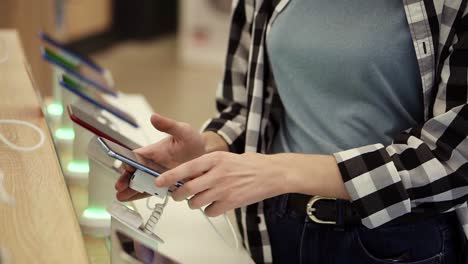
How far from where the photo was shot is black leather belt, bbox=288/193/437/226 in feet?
4.00

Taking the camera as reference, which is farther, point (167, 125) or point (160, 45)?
point (160, 45)

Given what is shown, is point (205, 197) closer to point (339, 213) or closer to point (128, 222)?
point (128, 222)

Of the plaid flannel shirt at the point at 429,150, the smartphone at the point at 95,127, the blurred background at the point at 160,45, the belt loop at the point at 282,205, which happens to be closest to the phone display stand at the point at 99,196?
the smartphone at the point at 95,127

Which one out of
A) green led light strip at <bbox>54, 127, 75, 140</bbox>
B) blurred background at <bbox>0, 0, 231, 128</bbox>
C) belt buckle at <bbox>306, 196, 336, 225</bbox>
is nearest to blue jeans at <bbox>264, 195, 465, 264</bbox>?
belt buckle at <bbox>306, 196, 336, 225</bbox>

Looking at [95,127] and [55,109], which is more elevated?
[95,127]

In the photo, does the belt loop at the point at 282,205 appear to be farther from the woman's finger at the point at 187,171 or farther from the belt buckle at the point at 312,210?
the woman's finger at the point at 187,171

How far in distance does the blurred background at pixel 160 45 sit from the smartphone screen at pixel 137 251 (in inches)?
139

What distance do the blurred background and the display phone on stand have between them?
2225mm

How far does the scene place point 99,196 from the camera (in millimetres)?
1298

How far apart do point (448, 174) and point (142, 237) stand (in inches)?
17.7

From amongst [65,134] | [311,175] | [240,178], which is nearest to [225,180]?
[240,178]

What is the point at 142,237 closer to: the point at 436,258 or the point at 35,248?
the point at 35,248

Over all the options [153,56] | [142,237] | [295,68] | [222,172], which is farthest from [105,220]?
[153,56]

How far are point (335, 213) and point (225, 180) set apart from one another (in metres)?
0.25
